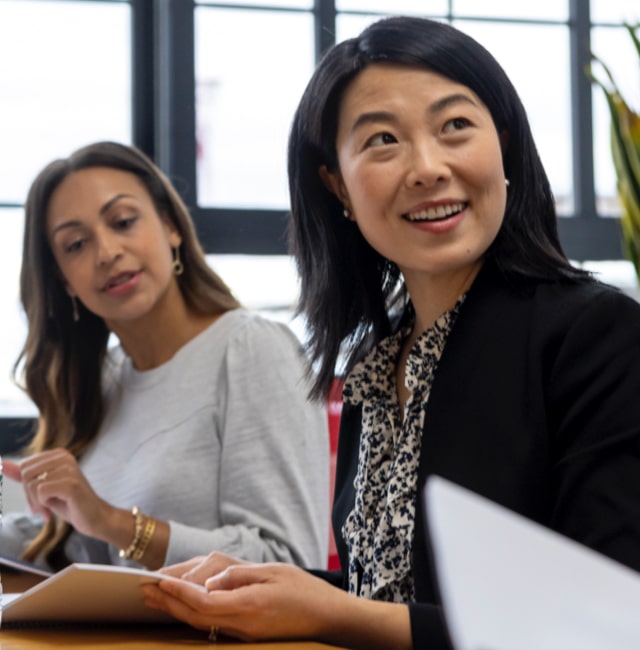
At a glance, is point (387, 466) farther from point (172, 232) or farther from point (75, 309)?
point (75, 309)

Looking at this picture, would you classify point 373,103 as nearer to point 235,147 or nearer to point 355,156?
point 355,156

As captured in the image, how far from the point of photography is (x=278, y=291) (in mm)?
3445

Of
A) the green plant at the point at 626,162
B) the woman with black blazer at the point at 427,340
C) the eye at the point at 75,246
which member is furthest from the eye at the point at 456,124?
the eye at the point at 75,246

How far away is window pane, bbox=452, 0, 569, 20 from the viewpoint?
12.2ft

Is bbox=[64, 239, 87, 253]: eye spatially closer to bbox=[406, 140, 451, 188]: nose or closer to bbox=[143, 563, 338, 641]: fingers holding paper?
bbox=[406, 140, 451, 188]: nose

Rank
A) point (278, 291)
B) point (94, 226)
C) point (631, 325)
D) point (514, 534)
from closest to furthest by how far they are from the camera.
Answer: point (514, 534), point (631, 325), point (94, 226), point (278, 291)

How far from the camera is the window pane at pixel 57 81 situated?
333 centimetres

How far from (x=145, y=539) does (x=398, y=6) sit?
228cm

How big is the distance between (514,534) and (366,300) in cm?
128

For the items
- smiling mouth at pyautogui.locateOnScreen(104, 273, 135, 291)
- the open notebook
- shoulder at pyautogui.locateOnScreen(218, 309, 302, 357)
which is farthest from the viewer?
smiling mouth at pyautogui.locateOnScreen(104, 273, 135, 291)

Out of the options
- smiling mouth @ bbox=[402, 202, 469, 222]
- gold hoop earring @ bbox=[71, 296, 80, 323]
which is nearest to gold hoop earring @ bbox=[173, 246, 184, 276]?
gold hoop earring @ bbox=[71, 296, 80, 323]

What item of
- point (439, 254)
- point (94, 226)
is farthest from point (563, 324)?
point (94, 226)

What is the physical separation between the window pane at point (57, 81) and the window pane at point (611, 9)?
61.1 inches

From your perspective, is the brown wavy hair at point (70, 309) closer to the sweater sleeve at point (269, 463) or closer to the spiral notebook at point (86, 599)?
the sweater sleeve at point (269, 463)
